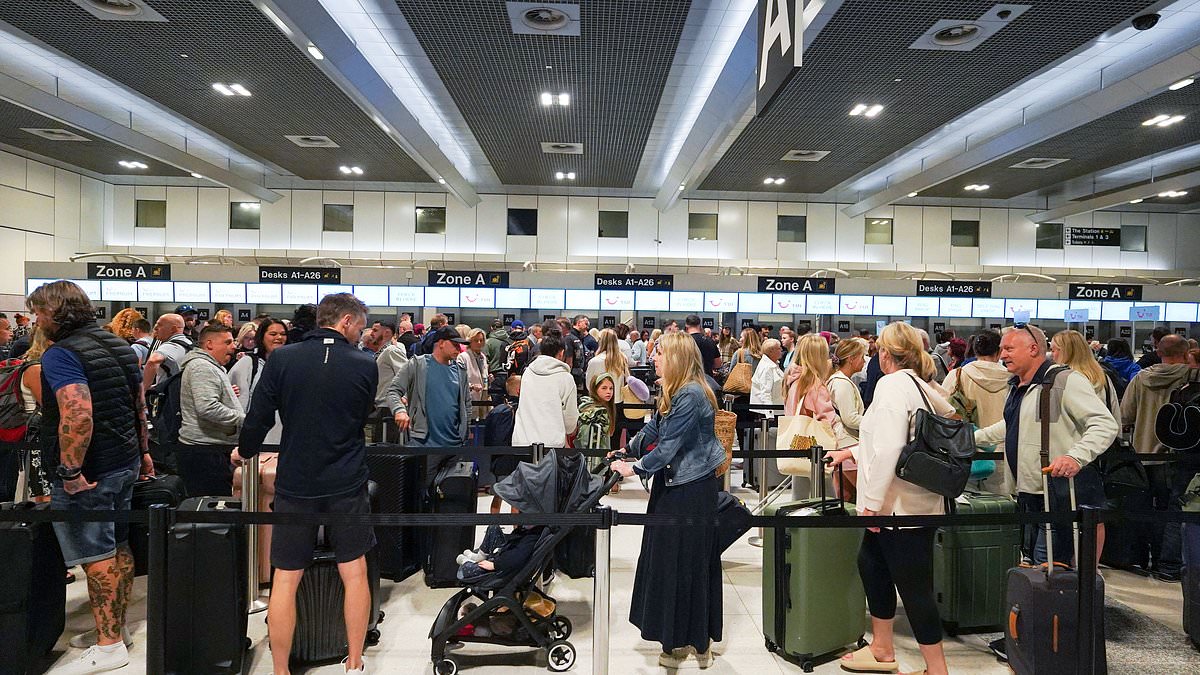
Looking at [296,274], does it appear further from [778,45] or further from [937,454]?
[937,454]

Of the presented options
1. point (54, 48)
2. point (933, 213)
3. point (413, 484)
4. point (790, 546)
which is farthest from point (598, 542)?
point (933, 213)

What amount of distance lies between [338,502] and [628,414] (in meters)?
4.30

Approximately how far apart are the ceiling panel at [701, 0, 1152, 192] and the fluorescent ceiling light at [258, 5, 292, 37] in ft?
20.0

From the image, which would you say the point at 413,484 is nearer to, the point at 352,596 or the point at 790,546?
the point at 352,596

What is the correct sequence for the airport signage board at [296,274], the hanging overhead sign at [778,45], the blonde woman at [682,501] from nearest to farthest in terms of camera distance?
the hanging overhead sign at [778,45]
the blonde woman at [682,501]
the airport signage board at [296,274]

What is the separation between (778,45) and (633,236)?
1760cm

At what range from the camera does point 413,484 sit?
496 centimetres

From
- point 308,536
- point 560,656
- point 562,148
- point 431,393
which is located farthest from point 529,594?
point 562,148

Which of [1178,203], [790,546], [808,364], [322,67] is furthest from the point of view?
[1178,203]

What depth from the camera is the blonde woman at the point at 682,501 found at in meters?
3.46

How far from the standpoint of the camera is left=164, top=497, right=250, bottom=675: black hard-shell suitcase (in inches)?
132

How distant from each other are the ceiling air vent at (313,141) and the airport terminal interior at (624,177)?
3.4 inches

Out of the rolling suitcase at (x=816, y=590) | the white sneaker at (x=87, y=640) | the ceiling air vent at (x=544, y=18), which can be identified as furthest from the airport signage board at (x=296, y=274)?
the rolling suitcase at (x=816, y=590)

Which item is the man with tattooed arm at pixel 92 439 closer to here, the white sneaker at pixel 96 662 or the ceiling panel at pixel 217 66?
the white sneaker at pixel 96 662
